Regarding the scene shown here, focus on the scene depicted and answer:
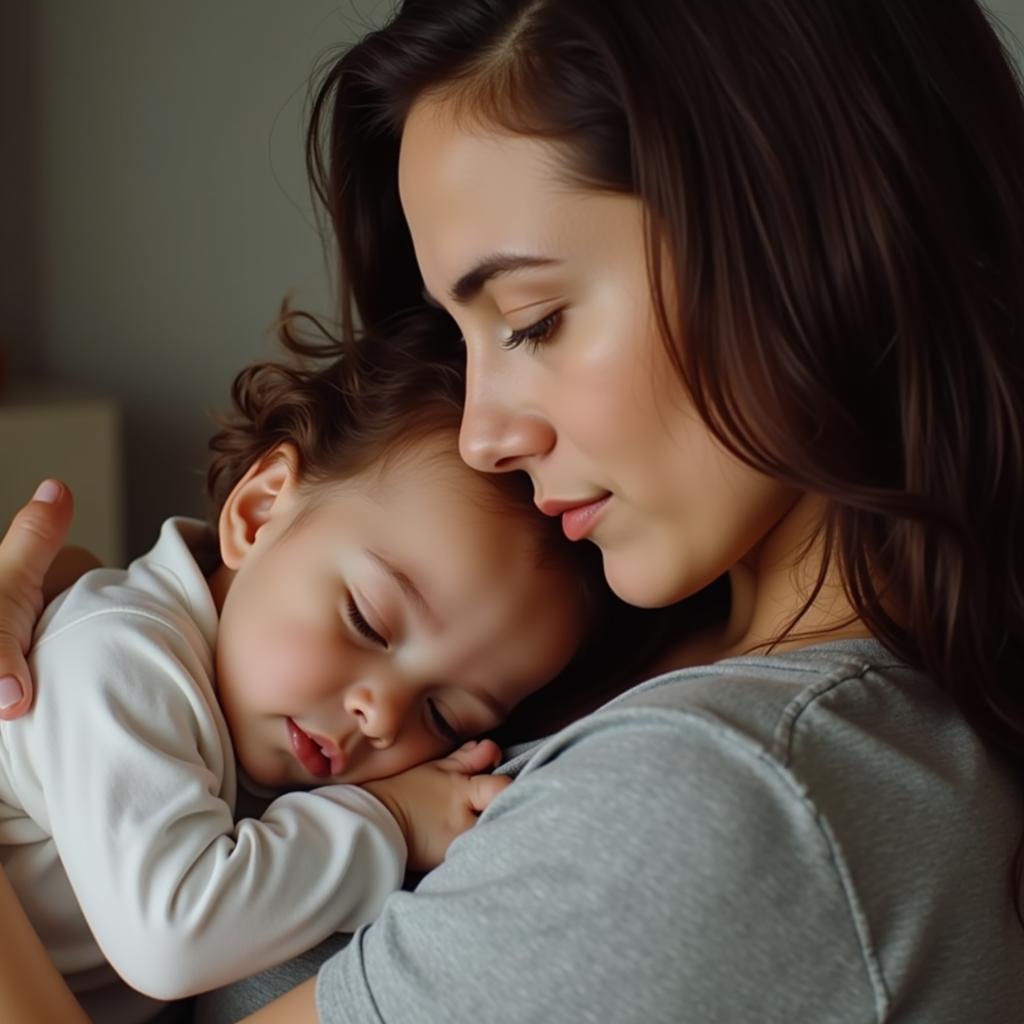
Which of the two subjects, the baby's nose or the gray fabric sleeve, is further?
the baby's nose

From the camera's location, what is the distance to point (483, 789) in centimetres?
115

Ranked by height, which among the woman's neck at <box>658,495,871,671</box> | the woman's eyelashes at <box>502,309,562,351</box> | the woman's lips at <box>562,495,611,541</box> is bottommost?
the woman's neck at <box>658,495,871,671</box>

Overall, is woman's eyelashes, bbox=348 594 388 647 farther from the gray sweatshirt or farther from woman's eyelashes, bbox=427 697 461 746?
the gray sweatshirt

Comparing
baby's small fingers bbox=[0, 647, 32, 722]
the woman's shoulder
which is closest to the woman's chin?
the woman's shoulder

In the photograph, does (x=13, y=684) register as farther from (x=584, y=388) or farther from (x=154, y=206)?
(x=154, y=206)

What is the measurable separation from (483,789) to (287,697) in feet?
0.58

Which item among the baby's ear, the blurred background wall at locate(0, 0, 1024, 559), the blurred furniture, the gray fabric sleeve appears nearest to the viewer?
the gray fabric sleeve

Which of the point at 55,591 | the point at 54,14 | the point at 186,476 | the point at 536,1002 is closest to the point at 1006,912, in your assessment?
the point at 536,1002

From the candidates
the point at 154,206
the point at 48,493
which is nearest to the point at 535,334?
the point at 48,493

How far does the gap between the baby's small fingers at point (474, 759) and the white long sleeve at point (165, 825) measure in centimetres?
8

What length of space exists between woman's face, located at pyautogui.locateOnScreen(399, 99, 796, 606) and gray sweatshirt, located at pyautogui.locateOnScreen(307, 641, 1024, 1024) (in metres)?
0.15

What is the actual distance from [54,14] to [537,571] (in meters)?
2.20

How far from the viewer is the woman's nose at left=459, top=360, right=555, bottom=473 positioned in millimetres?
1028

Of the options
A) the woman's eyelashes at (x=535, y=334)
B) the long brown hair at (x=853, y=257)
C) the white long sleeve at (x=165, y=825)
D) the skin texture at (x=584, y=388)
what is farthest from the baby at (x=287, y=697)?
the long brown hair at (x=853, y=257)
